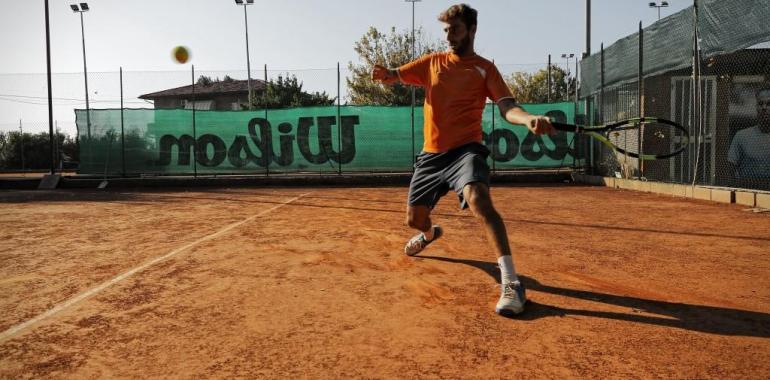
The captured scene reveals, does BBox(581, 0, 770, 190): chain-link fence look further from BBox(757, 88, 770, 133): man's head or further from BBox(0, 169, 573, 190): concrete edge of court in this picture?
BBox(0, 169, 573, 190): concrete edge of court

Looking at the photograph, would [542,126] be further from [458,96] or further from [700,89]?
[700,89]

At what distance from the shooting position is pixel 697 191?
906cm

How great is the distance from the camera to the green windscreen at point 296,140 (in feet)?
45.9

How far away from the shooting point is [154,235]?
5.81 metres

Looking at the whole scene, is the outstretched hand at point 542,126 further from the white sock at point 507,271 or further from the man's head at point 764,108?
the man's head at point 764,108

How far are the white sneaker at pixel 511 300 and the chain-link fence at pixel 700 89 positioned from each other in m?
6.69

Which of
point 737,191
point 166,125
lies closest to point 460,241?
point 737,191

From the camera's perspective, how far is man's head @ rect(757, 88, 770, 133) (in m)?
9.88

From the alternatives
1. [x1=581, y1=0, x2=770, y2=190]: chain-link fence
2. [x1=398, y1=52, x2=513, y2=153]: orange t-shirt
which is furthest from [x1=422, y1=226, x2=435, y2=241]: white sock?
[x1=581, y1=0, x2=770, y2=190]: chain-link fence

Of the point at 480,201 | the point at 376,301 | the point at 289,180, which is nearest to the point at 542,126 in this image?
the point at 480,201

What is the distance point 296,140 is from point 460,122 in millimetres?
10919

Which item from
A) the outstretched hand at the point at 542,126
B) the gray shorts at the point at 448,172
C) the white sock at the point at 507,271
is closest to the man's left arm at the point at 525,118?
the outstretched hand at the point at 542,126

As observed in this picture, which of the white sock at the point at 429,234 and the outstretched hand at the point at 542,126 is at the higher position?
the outstretched hand at the point at 542,126

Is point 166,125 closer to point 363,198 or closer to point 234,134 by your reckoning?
point 234,134
